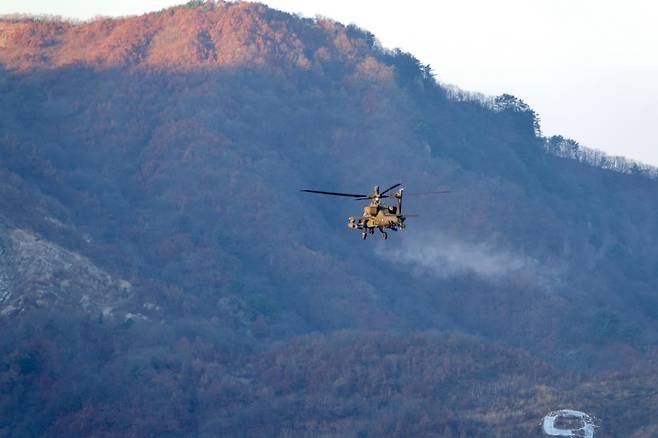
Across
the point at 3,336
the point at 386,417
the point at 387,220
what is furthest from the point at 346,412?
→ the point at 387,220

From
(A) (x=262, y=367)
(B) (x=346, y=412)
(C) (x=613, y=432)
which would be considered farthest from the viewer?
(A) (x=262, y=367)

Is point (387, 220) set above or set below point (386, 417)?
A: above

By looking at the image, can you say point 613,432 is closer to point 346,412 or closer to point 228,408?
point 346,412

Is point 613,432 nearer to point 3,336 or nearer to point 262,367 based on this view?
point 262,367

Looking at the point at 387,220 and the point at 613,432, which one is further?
the point at 613,432

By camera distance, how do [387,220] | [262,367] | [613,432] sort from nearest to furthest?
[387,220] < [613,432] < [262,367]

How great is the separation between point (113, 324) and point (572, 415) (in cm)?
6396

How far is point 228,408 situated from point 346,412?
14818 mm

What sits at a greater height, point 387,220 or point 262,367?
point 387,220

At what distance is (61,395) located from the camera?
176500 mm

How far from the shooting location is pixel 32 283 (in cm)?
19438

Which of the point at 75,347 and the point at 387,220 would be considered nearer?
the point at 387,220

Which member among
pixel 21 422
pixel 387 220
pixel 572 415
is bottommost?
pixel 21 422

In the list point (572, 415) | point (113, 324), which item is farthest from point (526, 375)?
point (113, 324)
